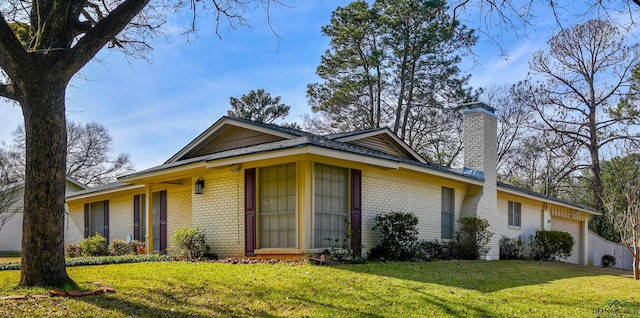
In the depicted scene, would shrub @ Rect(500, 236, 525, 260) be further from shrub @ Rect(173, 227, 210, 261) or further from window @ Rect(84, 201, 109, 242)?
window @ Rect(84, 201, 109, 242)

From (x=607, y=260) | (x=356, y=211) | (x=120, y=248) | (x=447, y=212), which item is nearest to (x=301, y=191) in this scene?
(x=356, y=211)

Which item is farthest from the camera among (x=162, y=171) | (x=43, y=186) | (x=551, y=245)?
(x=551, y=245)

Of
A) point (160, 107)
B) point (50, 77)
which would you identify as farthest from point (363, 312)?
point (160, 107)

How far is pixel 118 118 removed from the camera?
26688 mm

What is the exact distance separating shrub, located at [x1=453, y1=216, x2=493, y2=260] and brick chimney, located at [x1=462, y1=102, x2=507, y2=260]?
0.59 m

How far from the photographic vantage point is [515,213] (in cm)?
2100

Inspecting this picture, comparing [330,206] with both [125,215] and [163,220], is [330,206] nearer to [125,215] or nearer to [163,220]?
[163,220]

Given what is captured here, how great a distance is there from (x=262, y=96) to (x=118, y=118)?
49.2 feet

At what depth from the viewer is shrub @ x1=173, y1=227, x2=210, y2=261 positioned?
46.6ft

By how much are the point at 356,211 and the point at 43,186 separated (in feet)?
23.9

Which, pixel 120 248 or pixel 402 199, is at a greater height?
pixel 402 199

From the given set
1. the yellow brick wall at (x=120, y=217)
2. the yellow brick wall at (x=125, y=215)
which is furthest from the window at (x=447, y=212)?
the yellow brick wall at (x=120, y=217)

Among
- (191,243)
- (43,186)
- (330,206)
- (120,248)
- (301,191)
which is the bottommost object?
(120,248)

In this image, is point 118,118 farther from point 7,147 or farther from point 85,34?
point 85,34
